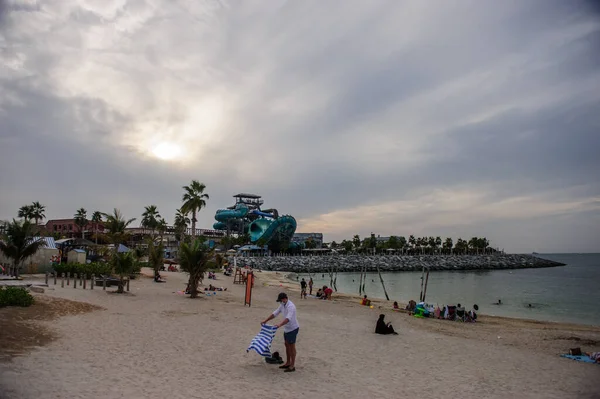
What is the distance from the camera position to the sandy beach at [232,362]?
6.86 m

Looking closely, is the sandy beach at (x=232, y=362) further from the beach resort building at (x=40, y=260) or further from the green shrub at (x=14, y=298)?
the beach resort building at (x=40, y=260)

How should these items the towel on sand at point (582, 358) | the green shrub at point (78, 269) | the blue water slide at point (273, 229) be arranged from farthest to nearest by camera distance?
the blue water slide at point (273, 229) → the green shrub at point (78, 269) → the towel on sand at point (582, 358)

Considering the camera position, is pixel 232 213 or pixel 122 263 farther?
pixel 232 213

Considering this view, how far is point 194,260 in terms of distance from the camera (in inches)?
853

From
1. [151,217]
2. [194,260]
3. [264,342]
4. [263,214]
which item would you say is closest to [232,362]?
[264,342]

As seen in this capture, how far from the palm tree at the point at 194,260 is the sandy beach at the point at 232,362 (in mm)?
6431

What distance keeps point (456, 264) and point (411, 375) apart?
127 meters

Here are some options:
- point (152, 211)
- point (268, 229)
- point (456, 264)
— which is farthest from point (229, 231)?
point (456, 264)

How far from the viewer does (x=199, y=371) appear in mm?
7930

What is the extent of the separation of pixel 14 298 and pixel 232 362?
8755 mm

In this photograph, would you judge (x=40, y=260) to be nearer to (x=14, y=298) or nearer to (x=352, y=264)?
(x=14, y=298)

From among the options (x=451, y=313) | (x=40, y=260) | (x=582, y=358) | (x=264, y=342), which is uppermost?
(x=264, y=342)

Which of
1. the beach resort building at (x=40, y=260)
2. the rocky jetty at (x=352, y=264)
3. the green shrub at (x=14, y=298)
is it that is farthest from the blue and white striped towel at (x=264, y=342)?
the rocky jetty at (x=352, y=264)

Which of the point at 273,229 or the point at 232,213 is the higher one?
the point at 232,213
